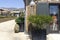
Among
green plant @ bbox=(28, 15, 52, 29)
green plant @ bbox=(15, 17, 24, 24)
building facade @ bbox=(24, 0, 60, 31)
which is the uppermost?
building facade @ bbox=(24, 0, 60, 31)

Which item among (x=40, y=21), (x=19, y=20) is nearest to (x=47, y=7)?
(x=40, y=21)

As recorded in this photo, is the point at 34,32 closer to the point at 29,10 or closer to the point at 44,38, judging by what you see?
the point at 44,38

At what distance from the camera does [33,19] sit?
44.7 ft

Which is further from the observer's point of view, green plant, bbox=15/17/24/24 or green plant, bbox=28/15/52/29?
green plant, bbox=15/17/24/24

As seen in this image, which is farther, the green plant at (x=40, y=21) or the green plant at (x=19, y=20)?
the green plant at (x=19, y=20)

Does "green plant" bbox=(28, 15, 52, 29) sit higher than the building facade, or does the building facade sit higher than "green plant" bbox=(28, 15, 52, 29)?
the building facade

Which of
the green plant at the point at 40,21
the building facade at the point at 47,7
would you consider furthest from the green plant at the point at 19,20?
the green plant at the point at 40,21

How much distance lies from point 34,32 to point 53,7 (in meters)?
4.43

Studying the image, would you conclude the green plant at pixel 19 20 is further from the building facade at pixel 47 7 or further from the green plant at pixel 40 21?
the green plant at pixel 40 21

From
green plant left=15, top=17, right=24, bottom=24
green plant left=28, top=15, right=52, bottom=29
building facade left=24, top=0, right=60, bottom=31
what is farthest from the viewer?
green plant left=15, top=17, right=24, bottom=24

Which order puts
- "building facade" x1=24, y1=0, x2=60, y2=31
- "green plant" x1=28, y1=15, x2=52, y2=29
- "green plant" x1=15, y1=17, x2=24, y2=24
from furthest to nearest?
1. "green plant" x1=15, y1=17, x2=24, y2=24
2. "building facade" x1=24, y1=0, x2=60, y2=31
3. "green plant" x1=28, y1=15, x2=52, y2=29

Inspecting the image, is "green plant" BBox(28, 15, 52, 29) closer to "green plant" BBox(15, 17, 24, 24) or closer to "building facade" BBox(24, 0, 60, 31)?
"building facade" BBox(24, 0, 60, 31)

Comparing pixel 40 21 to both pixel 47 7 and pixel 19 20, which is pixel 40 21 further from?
pixel 19 20

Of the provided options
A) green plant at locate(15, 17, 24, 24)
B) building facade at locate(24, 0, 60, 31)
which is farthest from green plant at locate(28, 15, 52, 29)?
green plant at locate(15, 17, 24, 24)
